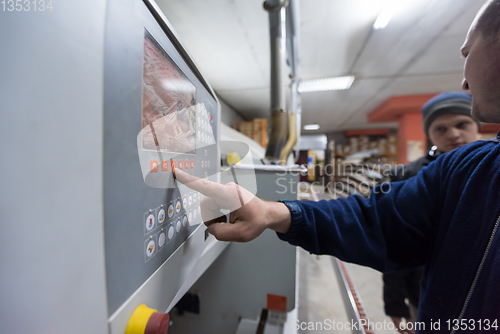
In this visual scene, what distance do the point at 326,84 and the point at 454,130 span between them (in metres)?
1.98

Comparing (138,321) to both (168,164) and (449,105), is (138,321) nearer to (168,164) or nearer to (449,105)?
(168,164)

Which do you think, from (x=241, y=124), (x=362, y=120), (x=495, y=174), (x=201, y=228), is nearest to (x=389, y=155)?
(x=362, y=120)

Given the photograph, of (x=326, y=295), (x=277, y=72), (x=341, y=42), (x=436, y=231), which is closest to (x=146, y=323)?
(x=436, y=231)

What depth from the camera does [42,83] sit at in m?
0.17

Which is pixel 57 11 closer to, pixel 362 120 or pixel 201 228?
pixel 201 228

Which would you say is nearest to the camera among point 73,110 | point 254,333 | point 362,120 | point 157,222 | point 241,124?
point 73,110

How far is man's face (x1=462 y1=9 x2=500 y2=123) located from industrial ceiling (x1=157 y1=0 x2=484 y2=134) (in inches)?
19.8

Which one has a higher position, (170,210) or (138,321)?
(170,210)

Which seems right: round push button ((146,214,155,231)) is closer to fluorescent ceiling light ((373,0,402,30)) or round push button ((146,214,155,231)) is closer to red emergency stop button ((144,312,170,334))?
red emergency stop button ((144,312,170,334))

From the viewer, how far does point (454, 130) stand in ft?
3.01

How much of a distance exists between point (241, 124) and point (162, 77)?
9.36 feet

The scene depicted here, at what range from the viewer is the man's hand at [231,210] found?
1.05 feet

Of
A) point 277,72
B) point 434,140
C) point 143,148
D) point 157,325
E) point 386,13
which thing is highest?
point 386,13

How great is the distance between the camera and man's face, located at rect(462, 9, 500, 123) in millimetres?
365
